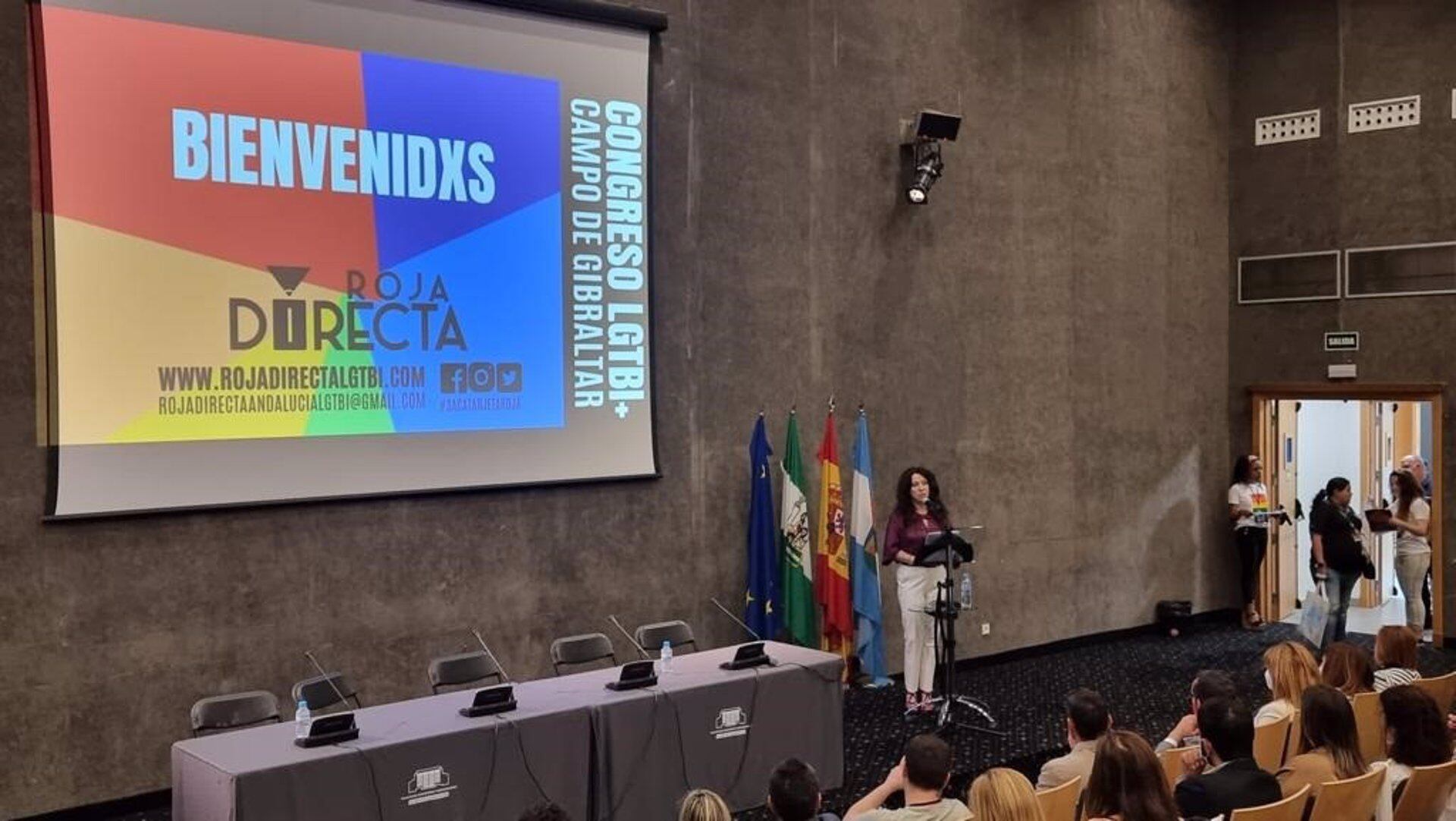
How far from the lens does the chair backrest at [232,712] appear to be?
5.69 meters

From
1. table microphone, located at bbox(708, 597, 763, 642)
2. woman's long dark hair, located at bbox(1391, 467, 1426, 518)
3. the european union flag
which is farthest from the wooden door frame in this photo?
table microphone, located at bbox(708, 597, 763, 642)

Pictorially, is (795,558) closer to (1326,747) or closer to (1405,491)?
(1326,747)

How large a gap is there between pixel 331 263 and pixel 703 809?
444 cm

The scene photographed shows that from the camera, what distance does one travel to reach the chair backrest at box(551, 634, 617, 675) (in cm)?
704

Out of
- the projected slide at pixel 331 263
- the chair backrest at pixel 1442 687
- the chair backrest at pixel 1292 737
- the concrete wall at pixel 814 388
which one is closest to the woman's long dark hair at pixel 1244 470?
the concrete wall at pixel 814 388

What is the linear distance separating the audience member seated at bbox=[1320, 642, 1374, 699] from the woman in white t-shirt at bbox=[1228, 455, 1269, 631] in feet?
19.5

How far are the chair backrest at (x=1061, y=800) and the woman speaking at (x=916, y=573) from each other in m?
3.55

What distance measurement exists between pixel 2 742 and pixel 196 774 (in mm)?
1758

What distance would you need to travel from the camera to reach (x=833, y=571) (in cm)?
863

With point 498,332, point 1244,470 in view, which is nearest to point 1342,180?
point 1244,470

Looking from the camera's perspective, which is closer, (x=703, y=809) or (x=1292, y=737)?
(x=703, y=809)

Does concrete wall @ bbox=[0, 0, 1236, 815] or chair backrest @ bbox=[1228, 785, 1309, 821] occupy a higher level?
concrete wall @ bbox=[0, 0, 1236, 815]

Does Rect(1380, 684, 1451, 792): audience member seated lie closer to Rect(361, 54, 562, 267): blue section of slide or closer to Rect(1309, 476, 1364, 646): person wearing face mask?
Rect(361, 54, 562, 267): blue section of slide

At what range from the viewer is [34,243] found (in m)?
6.08
